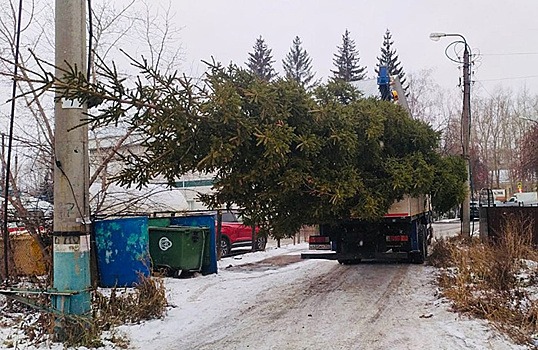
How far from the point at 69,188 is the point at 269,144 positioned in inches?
94.3

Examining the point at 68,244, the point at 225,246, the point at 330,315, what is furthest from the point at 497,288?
the point at 225,246

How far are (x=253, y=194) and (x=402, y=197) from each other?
304 centimetres

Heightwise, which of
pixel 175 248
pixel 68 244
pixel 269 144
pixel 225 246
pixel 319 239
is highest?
pixel 269 144

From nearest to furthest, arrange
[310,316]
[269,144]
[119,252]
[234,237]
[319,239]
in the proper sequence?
[269,144]
[310,316]
[119,252]
[319,239]
[234,237]

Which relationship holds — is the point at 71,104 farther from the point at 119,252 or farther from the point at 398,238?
the point at 398,238

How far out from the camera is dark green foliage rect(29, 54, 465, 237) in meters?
6.89

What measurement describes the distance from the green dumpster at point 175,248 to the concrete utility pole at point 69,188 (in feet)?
14.8

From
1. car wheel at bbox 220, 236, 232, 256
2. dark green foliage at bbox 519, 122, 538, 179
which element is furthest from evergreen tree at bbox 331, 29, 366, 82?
car wheel at bbox 220, 236, 232, 256

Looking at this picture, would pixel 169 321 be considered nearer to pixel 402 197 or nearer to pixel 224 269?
pixel 402 197

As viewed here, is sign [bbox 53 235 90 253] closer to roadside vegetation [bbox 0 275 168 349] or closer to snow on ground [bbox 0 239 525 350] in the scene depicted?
roadside vegetation [bbox 0 275 168 349]

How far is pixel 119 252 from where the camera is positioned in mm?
9859

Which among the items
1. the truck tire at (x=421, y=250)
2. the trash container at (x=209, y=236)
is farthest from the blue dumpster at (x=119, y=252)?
the truck tire at (x=421, y=250)

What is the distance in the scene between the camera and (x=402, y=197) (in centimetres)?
978

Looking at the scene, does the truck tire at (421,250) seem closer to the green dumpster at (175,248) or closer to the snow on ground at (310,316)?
the snow on ground at (310,316)
